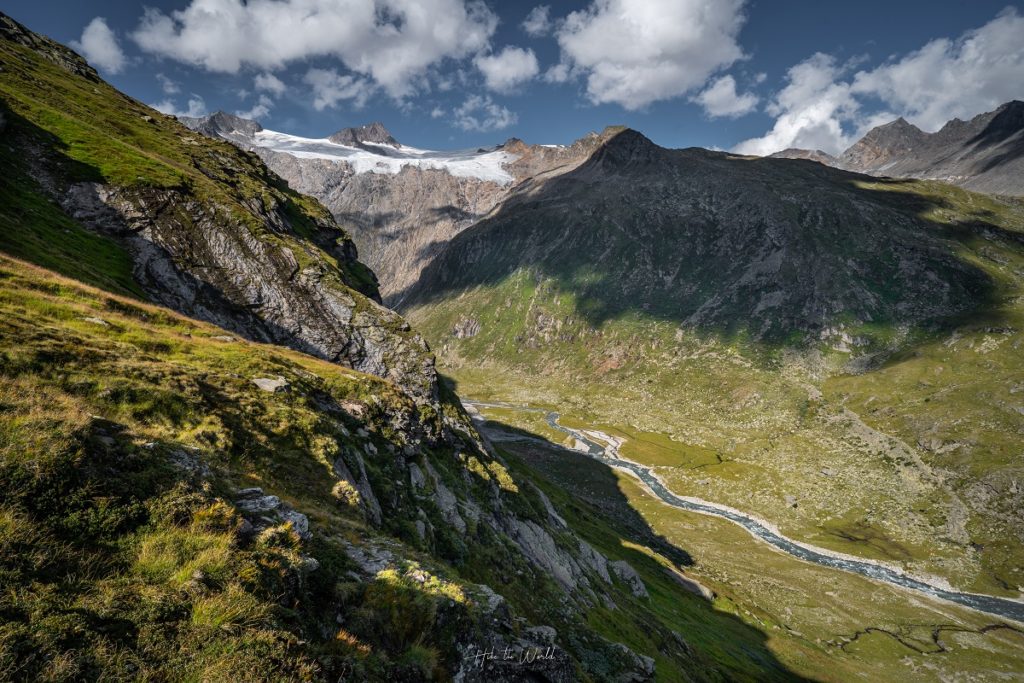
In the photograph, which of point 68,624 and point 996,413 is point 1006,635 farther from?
point 68,624

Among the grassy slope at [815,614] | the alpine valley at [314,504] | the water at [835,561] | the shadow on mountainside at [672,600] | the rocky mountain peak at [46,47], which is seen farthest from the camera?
the rocky mountain peak at [46,47]

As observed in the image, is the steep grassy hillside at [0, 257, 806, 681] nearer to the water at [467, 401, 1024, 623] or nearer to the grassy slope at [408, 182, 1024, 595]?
the water at [467, 401, 1024, 623]

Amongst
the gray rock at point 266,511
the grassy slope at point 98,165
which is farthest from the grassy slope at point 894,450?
the gray rock at point 266,511

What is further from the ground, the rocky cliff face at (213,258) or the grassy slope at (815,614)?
the rocky cliff face at (213,258)

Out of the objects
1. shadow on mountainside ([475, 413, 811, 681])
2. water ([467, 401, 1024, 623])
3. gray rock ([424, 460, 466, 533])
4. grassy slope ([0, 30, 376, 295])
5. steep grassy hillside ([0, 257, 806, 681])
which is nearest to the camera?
steep grassy hillside ([0, 257, 806, 681])

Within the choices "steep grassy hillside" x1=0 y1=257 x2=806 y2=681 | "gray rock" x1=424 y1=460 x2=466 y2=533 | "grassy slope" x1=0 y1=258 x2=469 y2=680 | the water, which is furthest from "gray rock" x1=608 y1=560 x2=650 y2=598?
the water

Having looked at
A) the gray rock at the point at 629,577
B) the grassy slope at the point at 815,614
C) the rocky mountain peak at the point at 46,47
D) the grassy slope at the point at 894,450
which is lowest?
the grassy slope at the point at 815,614

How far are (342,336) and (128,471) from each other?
3697cm

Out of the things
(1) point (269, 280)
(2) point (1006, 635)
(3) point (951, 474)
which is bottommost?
(2) point (1006, 635)

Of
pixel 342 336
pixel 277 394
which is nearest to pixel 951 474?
pixel 342 336

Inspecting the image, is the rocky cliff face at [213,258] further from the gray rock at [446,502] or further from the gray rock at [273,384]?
the gray rock at [273,384]

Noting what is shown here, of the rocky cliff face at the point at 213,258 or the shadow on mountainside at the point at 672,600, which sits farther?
the shadow on mountainside at the point at 672,600

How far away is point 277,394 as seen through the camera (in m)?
21.5

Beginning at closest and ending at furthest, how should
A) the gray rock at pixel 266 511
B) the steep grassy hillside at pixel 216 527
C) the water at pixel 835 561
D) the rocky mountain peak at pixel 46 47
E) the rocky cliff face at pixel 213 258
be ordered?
the steep grassy hillside at pixel 216 527 < the gray rock at pixel 266 511 < the rocky cliff face at pixel 213 258 < the water at pixel 835 561 < the rocky mountain peak at pixel 46 47
